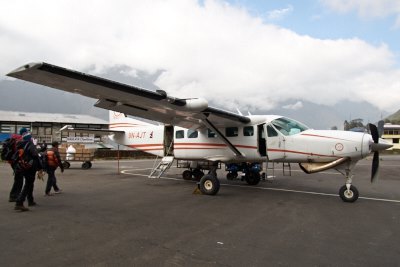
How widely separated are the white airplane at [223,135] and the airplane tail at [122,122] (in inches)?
101

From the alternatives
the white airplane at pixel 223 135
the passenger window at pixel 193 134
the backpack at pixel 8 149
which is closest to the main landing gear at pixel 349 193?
the white airplane at pixel 223 135

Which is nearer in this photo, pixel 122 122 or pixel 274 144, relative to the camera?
pixel 274 144

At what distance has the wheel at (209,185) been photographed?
10406 millimetres

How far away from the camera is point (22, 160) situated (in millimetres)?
7527

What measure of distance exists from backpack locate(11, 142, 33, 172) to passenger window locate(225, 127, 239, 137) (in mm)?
6784

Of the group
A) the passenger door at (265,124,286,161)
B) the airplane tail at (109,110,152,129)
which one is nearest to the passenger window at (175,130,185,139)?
the airplane tail at (109,110,152,129)

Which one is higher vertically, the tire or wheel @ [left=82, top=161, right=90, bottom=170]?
wheel @ [left=82, top=161, right=90, bottom=170]

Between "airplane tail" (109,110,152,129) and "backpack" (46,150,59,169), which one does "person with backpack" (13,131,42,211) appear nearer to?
"backpack" (46,150,59,169)

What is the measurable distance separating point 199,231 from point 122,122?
38.9ft

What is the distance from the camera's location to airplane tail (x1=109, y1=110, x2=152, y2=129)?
53.9ft

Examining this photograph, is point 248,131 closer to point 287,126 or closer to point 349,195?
point 287,126

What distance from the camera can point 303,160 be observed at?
34.5 ft

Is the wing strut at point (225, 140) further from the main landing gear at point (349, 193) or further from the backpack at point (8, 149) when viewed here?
the backpack at point (8, 149)

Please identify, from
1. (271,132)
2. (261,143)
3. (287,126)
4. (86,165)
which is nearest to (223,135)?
(261,143)
